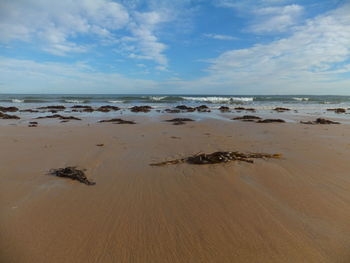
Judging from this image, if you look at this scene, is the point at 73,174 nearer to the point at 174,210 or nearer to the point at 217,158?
the point at 174,210

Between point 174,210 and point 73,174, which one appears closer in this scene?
point 174,210

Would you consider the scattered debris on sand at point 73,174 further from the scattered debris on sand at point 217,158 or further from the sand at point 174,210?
the scattered debris on sand at point 217,158

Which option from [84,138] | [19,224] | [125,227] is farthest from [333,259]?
[84,138]

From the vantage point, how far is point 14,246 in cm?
193

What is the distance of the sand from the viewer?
6.18 feet

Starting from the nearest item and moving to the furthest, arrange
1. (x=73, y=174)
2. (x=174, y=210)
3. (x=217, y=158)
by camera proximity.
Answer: (x=174, y=210) → (x=73, y=174) → (x=217, y=158)

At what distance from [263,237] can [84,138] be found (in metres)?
6.02

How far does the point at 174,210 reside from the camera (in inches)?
100

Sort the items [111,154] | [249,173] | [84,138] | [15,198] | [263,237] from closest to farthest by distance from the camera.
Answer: [263,237]
[15,198]
[249,173]
[111,154]
[84,138]

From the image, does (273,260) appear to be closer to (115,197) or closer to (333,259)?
(333,259)

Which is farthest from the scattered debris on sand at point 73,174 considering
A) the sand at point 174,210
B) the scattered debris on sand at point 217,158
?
the scattered debris on sand at point 217,158

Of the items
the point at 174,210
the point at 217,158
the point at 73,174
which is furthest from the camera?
the point at 217,158

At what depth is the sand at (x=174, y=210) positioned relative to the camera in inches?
74.2

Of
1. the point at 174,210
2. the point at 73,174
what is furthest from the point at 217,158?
the point at 73,174
